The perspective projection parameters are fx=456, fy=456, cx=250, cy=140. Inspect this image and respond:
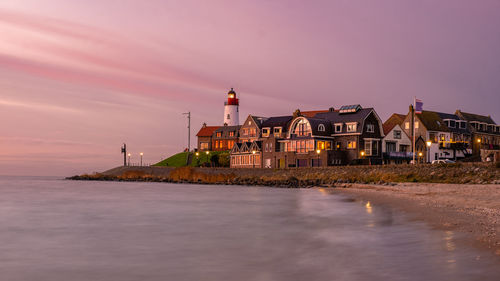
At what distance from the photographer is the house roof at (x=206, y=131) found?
123 meters

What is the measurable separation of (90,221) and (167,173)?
78.3 meters

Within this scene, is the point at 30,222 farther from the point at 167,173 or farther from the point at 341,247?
the point at 167,173

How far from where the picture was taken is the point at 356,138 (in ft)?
268

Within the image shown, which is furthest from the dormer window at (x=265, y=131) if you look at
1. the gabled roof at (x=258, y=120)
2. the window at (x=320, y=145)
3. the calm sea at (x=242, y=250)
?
the calm sea at (x=242, y=250)

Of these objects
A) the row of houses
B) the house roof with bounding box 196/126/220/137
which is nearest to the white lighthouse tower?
the house roof with bounding box 196/126/220/137

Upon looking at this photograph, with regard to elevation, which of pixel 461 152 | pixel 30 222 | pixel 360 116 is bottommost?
pixel 30 222

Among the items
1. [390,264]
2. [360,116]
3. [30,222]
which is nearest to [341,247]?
[390,264]

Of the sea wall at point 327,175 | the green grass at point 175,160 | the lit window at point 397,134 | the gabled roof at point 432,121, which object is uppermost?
the gabled roof at point 432,121

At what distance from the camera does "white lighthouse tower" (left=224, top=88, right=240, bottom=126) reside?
406 ft

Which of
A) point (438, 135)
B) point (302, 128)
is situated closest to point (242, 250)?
point (302, 128)

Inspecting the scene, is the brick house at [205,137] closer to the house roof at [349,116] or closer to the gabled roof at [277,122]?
the gabled roof at [277,122]

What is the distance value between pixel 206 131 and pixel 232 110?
9119 millimetres

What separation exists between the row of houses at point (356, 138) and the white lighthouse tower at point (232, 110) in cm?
1984

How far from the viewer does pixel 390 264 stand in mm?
12398
